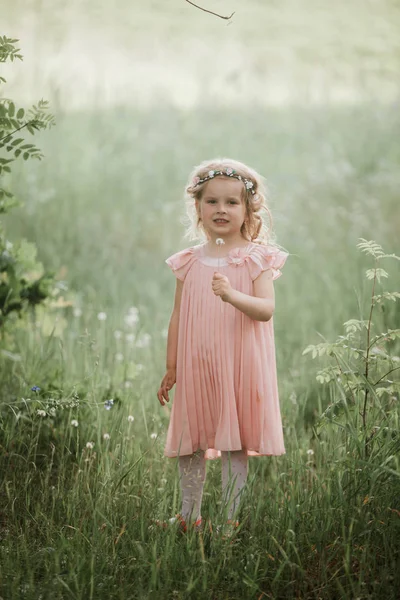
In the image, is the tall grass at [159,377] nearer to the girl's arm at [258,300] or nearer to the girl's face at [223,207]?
the girl's arm at [258,300]

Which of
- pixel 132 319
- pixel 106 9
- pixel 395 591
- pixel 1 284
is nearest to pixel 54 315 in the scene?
pixel 132 319

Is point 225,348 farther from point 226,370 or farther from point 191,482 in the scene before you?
point 191,482

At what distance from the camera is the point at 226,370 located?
3.04 metres

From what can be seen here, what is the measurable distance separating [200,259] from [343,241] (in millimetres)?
4825

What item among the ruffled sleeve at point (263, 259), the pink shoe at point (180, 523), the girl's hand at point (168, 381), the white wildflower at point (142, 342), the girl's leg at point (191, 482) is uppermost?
the white wildflower at point (142, 342)

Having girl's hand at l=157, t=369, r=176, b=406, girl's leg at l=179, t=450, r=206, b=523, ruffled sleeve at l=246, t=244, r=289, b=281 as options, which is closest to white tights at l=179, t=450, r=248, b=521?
girl's leg at l=179, t=450, r=206, b=523

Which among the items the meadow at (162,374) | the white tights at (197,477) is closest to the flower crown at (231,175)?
the meadow at (162,374)

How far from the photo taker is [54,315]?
5.81 m

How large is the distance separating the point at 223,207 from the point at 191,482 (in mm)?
1054

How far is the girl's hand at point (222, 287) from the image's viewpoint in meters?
2.92

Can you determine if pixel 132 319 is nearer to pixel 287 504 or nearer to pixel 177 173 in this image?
pixel 287 504

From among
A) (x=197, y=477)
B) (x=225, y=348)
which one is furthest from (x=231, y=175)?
(x=197, y=477)

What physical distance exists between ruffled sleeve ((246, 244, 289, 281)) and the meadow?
1.05 ft

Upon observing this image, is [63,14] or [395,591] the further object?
[63,14]
